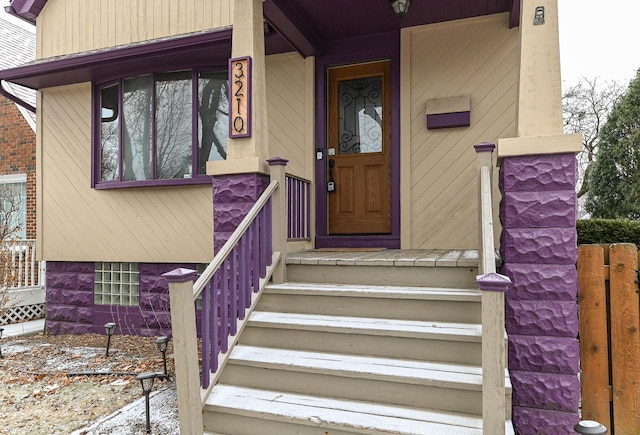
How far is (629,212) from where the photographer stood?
847cm

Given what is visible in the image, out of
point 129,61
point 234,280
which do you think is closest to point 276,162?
point 234,280

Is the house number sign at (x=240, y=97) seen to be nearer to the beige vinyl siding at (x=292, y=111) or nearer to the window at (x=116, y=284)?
the beige vinyl siding at (x=292, y=111)

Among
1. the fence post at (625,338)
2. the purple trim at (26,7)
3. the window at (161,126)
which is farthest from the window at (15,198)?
the fence post at (625,338)

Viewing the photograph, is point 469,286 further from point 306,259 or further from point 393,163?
point 393,163

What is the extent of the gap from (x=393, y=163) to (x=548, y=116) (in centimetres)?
197

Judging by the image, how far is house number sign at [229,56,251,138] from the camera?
3682mm

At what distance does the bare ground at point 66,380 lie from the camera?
10.6 feet

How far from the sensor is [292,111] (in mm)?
5047

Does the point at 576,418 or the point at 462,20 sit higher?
the point at 462,20

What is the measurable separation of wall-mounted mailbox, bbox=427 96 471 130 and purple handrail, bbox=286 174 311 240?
4.90 feet

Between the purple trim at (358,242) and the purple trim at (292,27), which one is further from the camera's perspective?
the purple trim at (358,242)

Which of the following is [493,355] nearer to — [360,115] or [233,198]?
[233,198]

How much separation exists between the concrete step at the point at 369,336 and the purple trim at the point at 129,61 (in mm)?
→ 3377

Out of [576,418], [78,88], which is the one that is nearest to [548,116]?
[576,418]
